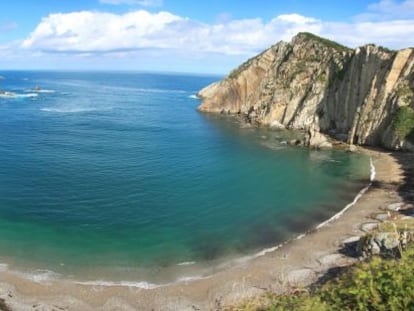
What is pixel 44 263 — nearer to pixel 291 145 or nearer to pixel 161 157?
pixel 161 157

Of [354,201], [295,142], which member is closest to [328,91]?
[295,142]

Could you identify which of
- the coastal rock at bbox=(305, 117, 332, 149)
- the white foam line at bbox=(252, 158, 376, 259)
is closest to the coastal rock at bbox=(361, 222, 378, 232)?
the white foam line at bbox=(252, 158, 376, 259)

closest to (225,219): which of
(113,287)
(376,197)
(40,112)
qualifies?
(113,287)

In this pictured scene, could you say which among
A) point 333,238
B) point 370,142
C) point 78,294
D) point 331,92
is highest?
point 331,92

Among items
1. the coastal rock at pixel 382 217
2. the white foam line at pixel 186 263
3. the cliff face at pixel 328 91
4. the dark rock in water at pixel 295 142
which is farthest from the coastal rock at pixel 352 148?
the white foam line at pixel 186 263

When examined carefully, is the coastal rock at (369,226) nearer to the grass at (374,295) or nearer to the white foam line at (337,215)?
the white foam line at (337,215)

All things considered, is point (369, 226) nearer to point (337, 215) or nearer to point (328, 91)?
point (337, 215)
